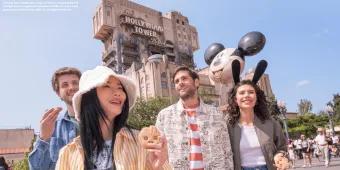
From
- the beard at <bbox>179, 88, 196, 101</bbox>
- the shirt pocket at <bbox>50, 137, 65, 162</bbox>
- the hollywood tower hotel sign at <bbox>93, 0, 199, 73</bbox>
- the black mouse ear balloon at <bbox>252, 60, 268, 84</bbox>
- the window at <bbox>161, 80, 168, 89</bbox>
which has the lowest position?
the shirt pocket at <bbox>50, 137, 65, 162</bbox>

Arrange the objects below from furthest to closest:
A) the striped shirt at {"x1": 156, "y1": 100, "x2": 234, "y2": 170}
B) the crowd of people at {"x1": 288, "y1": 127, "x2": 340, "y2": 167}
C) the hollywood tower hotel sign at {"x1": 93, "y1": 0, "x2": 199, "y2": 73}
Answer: the hollywood tower hotel sign at {"x1": 93, "y1": 0, "x2": 199, "y2": 73}
the crowd of people at {"x1": 288, "y1": 127, "x2": 340, "y2": 167}
the striped shirt at {"x1": 156, "y1": 100, "x2": 234, "y2": 170}

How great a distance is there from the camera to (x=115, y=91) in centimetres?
227

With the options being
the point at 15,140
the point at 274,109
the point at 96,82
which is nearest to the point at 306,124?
the point at 274,109

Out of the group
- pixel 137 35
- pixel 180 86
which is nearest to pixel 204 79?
pixel 137 35

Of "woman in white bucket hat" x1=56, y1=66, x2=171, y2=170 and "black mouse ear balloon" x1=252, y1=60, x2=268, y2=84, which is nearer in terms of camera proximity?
"woman in white bucket hat" x1=56, y1=66, x2=171, y2=170

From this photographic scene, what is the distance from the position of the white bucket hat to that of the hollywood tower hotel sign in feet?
191

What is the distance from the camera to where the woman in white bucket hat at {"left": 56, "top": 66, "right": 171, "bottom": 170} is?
7.04 feet

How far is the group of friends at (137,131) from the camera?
85.8 inches

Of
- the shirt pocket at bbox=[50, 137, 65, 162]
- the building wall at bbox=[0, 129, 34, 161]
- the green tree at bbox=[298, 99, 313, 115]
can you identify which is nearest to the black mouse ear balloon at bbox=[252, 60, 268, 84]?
the shirt pocket at bbox=[50, 137, 65, 162]

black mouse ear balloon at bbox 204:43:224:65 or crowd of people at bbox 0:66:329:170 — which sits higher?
black mouse ear balloon at bbox 204:43:224:65

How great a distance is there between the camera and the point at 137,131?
7.91 ft

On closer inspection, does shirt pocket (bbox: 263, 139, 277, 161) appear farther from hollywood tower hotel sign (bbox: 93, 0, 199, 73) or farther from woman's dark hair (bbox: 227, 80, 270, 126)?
hollywood tower hotel sign (bbox: 93, 0, 199, 73)

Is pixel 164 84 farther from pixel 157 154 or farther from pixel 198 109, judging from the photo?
pixel 157 154

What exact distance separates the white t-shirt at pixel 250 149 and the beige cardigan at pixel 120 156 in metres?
1.83
